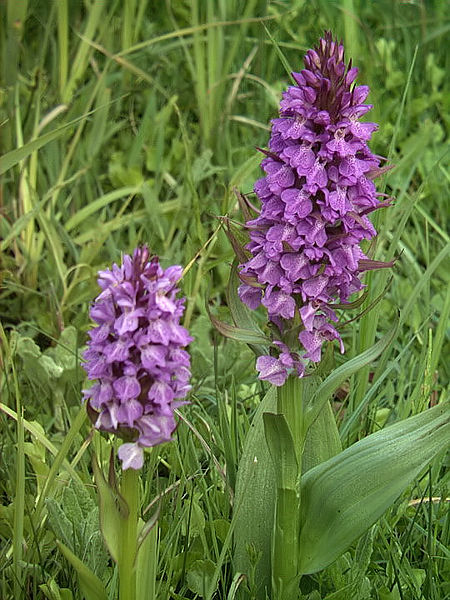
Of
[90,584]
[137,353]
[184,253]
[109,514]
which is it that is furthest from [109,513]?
[184,253]

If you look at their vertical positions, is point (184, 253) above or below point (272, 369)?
below

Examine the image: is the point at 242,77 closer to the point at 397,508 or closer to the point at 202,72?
the point at 202,72

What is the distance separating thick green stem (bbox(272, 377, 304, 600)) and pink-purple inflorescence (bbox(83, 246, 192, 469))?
11.9 inches

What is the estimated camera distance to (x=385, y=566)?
1819 mm

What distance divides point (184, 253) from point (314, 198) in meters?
1.39

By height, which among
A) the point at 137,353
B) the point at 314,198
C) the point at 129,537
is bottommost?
the point at 129,537

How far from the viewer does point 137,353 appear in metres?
1.21

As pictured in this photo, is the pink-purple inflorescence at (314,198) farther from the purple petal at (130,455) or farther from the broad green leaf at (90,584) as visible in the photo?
the broad green leaf at (90,584)

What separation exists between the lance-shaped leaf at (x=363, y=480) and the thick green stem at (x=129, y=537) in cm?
33

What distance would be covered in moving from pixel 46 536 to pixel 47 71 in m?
2.36

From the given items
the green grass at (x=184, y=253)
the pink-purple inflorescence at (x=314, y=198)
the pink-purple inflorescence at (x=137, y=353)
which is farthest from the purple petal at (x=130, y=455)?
the pink-purple inflorescence at (x=314, y=198)

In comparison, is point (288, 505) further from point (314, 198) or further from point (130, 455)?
point (314, 198)

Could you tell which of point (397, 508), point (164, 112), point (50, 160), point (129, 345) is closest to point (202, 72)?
point (164, 112)

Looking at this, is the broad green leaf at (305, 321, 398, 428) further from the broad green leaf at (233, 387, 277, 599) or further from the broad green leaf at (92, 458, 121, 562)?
the broad green leaf at (92, 458, 121, 562)
